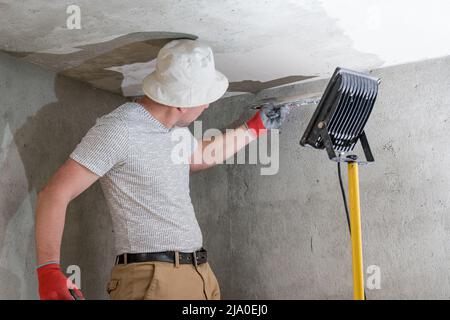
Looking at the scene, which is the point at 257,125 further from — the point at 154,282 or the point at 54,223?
the point at 54,223

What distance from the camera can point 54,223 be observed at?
1.78 metres

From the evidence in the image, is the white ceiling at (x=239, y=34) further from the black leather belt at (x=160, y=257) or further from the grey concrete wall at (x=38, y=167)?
the black leather belt at (x=160, y=257)

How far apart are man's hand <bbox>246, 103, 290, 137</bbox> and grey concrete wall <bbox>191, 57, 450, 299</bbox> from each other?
15cm

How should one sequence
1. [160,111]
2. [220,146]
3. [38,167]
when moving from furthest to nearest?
[220,146], [38,167], [160,111]

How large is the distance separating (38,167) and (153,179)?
584 millimetres

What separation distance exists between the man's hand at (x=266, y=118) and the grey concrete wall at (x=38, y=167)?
2.36 ft

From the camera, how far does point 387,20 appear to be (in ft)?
6.05

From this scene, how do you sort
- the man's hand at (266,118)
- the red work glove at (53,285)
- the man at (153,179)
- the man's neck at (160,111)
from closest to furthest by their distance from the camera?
the red work glove at (53,285) < the man at (153,179) < the man's neck at (160,111) < the man's hand at (266,118)

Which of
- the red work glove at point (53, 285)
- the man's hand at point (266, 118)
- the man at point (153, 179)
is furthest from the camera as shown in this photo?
the man's hand at point (266, 118)

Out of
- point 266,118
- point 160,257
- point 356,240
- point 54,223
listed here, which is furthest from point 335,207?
point 54,223

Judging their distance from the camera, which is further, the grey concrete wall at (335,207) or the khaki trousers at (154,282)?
the grey concrete wall at (335,207)

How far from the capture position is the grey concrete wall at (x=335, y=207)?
2152 millimetres

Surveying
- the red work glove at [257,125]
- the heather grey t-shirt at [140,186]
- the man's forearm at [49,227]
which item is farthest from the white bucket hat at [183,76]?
the man's forearm at [49,227]
